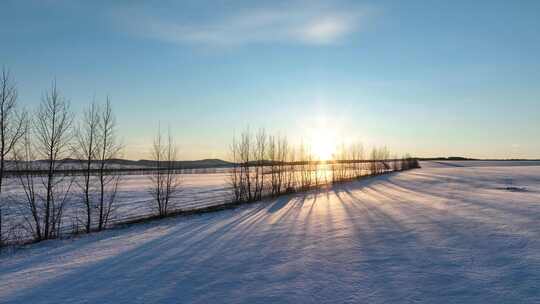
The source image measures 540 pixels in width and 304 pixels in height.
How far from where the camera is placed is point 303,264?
573 centimetres

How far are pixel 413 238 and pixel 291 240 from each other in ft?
9.39

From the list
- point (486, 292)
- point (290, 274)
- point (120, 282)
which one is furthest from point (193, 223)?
point (486, 292)

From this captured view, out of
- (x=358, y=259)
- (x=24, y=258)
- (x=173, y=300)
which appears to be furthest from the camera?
(x=24, y=258)

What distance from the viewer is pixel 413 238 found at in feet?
23.1

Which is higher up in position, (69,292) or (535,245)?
(535,245)

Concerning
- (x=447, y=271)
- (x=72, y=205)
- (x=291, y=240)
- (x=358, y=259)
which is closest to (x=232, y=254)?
(x=291, y=240)

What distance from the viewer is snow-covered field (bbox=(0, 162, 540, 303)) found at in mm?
4449

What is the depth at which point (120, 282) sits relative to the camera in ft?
17.3

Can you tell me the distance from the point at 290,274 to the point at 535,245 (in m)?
4.95

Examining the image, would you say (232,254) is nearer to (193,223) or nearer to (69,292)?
(69,292)

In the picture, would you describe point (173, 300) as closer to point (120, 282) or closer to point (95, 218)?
point (120, 282)

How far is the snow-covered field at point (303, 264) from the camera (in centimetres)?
445

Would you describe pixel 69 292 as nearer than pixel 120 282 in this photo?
Yes

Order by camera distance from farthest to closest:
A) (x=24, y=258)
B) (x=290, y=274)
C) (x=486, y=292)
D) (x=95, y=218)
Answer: (x=95, y=218)
(x=24, y=258)
(x=290, y=274)
(x=486, y=292)
